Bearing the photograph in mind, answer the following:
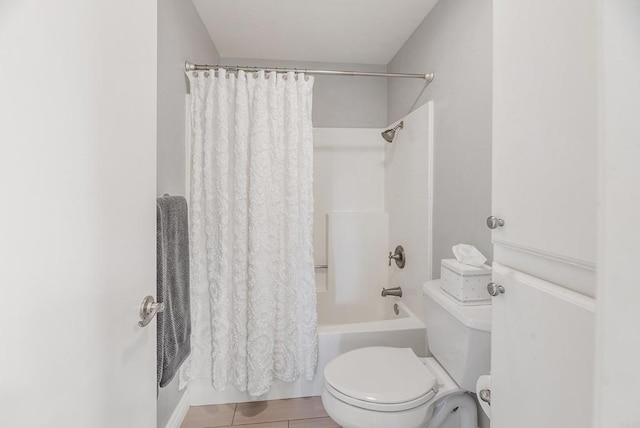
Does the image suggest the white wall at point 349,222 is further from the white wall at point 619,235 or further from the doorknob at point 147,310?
the white wall at point 619,235

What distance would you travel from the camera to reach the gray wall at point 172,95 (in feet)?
4.07

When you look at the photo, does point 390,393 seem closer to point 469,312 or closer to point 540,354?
point 469,312

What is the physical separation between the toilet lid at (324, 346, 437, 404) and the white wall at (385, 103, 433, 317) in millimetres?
Answer: 585

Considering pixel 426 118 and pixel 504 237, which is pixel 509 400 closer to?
pixel 504 237

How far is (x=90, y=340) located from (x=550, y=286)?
902mm

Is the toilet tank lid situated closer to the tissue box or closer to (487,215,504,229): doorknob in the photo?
the tissue box

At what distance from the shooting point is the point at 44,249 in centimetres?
42

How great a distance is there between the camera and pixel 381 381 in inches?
41.4

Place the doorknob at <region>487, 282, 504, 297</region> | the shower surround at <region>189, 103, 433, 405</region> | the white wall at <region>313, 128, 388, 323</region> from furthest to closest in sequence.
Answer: the white wall at <region>313, 128, 388, 323</region> < the shower surround at <region>189, 103, 433, 405</region> < the doorknob at <region>487, 282, 504, 297</region>

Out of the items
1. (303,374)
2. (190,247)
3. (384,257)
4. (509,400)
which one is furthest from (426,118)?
(303,374)

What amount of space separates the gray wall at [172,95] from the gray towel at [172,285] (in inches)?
7.4

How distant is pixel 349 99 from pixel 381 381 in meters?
2.10

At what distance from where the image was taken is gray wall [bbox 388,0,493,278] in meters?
1.17

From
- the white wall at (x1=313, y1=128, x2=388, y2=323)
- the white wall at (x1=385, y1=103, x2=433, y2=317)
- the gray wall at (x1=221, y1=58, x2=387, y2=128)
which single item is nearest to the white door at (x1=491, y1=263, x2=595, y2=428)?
the white wall at (x1=385, y1=103, x2=433, y2=317)
